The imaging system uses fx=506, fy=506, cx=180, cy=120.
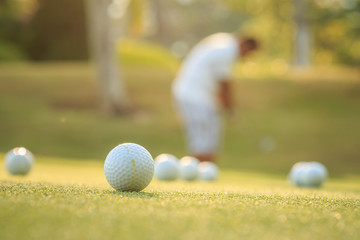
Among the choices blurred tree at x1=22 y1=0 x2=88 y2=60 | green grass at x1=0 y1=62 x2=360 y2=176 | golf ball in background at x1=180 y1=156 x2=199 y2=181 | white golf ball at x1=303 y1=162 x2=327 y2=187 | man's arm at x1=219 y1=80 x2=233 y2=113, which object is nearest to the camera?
white golf ball at x1=303 y1=162 x2=327 y2=187

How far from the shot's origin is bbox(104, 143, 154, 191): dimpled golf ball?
12.8 feet

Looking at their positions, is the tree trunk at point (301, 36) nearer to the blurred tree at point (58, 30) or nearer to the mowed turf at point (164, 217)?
the blurred tree at point (58, 30)

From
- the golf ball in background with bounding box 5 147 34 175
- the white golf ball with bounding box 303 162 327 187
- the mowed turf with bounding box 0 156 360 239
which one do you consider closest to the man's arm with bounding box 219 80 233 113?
the white golf ball with bounding box 303 162 327 187

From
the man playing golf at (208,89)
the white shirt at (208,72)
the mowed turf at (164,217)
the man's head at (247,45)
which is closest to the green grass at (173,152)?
the mowed turf at (164,217)

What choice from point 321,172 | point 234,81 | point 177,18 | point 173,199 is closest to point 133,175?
point 173,199

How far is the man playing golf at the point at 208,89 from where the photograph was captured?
9.57 m

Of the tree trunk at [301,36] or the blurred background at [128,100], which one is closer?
the blurred background at [128,100]

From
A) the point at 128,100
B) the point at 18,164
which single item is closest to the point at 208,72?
the point at 18,164

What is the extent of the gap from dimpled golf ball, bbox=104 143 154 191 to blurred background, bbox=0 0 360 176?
9662 millimetres

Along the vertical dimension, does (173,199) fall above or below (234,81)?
below

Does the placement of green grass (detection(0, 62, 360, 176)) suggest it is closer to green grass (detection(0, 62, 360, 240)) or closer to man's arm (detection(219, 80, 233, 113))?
green grass (detection(0, 62, 360, 240))

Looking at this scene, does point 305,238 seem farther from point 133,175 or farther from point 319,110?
point 319,110

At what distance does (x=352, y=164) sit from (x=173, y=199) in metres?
11.9

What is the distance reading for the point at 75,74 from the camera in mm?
21328
